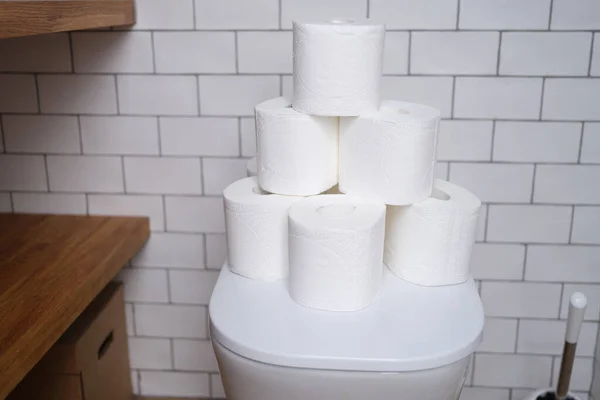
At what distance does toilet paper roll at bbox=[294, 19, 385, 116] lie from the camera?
0.99 meters

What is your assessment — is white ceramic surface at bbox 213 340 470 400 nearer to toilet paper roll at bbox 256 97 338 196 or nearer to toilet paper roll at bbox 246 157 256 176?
toilet paper roll at bbox 256 97 338 196

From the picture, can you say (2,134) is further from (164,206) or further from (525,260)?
(525,260)

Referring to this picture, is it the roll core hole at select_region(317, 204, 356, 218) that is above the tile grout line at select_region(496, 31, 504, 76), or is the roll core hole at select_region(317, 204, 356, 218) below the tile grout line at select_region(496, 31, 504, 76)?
A: below

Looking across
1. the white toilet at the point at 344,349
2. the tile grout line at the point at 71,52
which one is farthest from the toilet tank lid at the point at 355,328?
the tile grout line at the point at 71,52

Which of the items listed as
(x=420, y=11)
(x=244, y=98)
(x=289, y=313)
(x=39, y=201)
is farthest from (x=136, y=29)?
(x=289, y=313)

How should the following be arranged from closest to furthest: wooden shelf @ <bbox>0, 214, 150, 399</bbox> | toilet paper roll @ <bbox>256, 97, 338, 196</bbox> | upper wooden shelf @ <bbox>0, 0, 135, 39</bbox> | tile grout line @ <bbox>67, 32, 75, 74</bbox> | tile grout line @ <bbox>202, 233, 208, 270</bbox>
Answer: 1. upper wooden shelf @ <bbox>0, 0, 135, 39</bbox>
2. wooden shelf @ <bbox>0, 214, 150, 399</bbox>
3. toilet paper roll @ <bbox>256, 97, 338, 196</bbox>
4. tile grout line @ <bbox>67, 32, 75, 74</bbox>
5. tile grout line @ <bbox>202, 233, 208, 270</bbox>

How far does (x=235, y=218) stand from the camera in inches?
42.1

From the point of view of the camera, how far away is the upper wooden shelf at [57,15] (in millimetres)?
803

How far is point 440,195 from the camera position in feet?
3.73

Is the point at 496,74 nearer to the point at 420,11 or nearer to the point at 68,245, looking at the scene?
the point at 420,11

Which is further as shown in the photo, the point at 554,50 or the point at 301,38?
the point at 554,50

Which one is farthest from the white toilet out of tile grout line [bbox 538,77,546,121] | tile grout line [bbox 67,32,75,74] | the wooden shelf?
tile grout line [bbox 67,32,75,74]

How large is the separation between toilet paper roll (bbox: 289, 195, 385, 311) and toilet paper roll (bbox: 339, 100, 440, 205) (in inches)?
2.3

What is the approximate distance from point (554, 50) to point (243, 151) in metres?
0.70
